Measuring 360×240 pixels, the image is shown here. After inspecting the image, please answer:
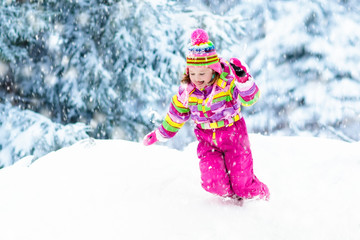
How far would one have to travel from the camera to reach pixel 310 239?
228 cm

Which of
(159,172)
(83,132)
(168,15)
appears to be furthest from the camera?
(168,15)

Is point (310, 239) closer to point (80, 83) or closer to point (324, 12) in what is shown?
point (80, 83)

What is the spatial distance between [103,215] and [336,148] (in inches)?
107

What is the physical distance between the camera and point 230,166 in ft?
9.49

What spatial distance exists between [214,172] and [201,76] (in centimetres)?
79

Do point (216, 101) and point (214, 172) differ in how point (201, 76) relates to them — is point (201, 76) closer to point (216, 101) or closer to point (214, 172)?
point (216, 101)

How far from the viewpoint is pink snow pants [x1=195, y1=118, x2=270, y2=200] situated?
2844 mm

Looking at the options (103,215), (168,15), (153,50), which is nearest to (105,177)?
(103,215)

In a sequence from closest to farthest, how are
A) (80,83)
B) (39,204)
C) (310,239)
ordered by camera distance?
1. (310,239)
2. (39,204)
3. (80,83)

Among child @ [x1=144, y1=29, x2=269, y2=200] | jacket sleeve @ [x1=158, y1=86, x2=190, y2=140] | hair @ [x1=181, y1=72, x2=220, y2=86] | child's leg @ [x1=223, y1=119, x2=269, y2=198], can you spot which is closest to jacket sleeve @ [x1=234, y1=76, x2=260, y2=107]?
child @ [x1=144, y1=29, x2=269, y2=200]

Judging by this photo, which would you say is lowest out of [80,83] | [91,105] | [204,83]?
[91,105]

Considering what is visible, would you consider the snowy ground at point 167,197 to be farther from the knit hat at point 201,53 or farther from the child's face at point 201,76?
the knit hat at point 201,53

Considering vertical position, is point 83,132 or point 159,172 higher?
point 159,172

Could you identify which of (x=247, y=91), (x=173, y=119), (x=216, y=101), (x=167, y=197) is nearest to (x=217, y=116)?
(x=216, y=101)
